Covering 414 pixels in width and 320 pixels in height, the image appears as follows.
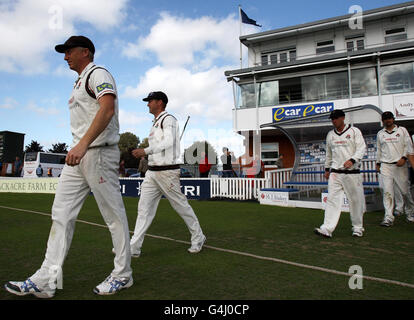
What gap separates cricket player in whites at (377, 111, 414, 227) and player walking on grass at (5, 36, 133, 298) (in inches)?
219

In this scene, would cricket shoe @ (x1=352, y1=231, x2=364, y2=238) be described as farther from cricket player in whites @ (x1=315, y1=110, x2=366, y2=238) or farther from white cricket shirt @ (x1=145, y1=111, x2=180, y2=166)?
white cricket shirt @ (x1=145, y1=111, x2=180, y2=166)

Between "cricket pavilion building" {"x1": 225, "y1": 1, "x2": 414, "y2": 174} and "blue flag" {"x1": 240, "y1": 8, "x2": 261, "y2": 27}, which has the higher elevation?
"blue flag" {"x1": 240, "y1": 8, "x2": 261, "y2": 27}

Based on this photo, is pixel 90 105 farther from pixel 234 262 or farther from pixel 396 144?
pixel 396 144

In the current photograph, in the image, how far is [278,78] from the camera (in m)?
22.3

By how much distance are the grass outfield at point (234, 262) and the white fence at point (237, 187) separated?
5.96 m

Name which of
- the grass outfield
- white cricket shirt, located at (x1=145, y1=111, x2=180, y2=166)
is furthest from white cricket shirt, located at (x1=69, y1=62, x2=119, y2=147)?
the grass outfield

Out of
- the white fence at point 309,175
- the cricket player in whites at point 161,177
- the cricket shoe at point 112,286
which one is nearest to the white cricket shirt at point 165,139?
the cricket player in whites at point 161,177

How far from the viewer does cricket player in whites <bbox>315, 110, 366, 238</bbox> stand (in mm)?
5059

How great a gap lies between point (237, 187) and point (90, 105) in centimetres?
1036

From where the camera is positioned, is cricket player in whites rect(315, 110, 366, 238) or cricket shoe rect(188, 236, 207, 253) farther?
cricket player in whites rect(315, 110, 366, 238)

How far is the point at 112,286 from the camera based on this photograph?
2.59 metres

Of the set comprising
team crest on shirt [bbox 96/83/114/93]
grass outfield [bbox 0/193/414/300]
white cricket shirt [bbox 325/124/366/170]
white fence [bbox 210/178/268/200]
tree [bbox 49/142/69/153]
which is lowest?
grass outfield [bbox 0/193/414/300]

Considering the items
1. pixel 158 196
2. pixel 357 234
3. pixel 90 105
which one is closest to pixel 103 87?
pixel 90 105

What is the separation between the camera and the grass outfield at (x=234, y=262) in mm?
2627
